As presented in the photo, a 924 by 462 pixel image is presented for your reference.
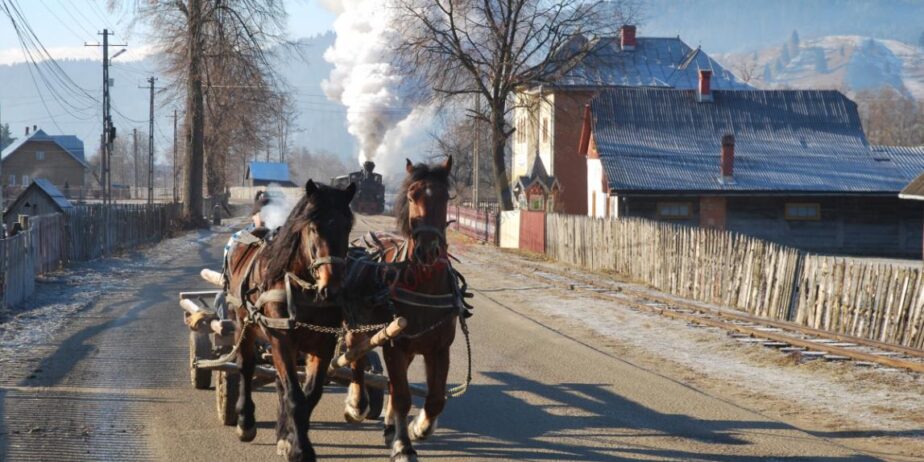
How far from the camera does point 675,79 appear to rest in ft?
204

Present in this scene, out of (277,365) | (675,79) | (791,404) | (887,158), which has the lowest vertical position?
(791,404)

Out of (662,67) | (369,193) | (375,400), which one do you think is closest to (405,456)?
(375,400)

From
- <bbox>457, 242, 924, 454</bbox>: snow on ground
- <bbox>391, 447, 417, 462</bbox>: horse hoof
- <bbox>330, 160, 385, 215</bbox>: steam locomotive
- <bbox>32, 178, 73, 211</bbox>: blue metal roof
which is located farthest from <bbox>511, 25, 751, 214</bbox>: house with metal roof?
<bbox>391, 447, 417, 462</bbox>: horse hoof

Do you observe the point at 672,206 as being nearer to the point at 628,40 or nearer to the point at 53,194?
the point at 53,194

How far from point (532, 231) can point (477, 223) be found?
1004cm

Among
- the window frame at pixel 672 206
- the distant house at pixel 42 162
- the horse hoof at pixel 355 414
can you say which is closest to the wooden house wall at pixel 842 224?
the window frame at pixel 672 206

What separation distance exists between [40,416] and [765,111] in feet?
142

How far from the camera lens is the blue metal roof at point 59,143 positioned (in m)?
114

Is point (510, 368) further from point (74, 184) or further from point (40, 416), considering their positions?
point (74, 184)

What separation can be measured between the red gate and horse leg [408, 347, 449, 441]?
30.3 m

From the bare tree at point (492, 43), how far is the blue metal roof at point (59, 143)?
73604 millimetres

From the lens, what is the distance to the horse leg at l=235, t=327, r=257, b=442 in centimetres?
834

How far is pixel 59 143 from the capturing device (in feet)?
388

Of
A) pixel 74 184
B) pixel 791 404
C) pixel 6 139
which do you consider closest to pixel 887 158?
pixel 791 404
